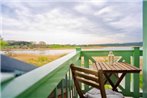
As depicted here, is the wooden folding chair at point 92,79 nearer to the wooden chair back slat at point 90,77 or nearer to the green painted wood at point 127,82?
the wooden chair back slat at point 90,77

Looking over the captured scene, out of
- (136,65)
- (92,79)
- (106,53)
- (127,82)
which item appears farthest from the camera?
(106,53)

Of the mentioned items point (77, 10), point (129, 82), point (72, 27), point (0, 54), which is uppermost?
point (77, 10)

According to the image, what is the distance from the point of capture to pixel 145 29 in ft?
7.51

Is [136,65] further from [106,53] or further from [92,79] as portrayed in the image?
[92,79]

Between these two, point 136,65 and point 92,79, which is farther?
point 136,65

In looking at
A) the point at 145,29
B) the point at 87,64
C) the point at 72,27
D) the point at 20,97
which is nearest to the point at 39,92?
the point at 20,97

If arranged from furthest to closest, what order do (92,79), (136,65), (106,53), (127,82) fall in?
(106,53) < (127,82) < (136,65) < (92,79)

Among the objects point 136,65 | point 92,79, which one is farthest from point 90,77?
point 136,65

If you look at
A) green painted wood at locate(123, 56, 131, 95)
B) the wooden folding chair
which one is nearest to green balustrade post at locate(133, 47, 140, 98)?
green painted wood at locate(123, 56, 131, 95)

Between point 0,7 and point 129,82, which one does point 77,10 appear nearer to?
point 129,82

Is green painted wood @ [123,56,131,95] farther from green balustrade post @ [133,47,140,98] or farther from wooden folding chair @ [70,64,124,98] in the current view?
wooden folding chair @ [70,64,124,98]

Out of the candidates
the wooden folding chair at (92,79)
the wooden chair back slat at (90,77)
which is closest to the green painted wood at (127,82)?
the wooden folding chair at (92,79)

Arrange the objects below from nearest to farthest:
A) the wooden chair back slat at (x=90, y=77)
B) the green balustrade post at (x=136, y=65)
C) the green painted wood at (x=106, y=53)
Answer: the wooden chair back slat at (x=90, y=77) < the green balustrade post at (x=136, y=65) < the green painted wood at (x=106, y=53)

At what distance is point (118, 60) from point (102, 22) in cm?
185
